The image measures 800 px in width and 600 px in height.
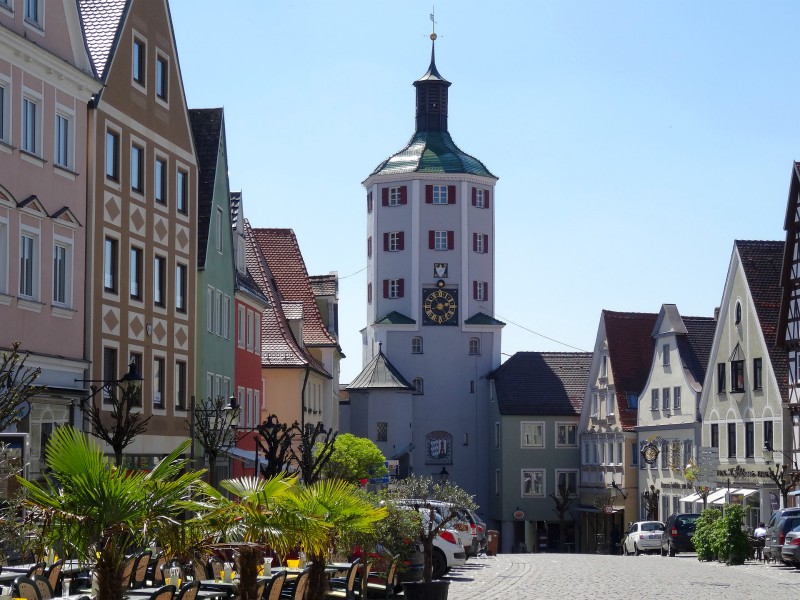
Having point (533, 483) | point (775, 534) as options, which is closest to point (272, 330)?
point (775, 534)

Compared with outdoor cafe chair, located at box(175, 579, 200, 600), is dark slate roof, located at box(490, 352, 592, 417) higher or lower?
higher

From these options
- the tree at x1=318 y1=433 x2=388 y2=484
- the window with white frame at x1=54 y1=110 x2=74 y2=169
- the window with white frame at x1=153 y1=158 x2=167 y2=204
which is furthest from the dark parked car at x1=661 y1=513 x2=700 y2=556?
the window with white frame at x1=54 y1=110 x2=74 y2=169

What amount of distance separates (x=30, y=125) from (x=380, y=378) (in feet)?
224

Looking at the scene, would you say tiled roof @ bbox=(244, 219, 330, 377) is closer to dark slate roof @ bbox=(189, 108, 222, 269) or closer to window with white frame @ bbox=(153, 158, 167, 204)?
dark slate roof @ bbox=(189, 108, 222, 269)

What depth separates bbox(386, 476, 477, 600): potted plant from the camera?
74.2 ft

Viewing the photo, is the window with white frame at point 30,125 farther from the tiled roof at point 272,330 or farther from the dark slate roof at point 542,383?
the dark slate roof at point 542,383

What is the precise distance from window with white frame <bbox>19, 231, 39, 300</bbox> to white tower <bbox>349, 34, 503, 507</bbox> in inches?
2651

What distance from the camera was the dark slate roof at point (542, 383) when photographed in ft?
316

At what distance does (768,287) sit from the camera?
2482 inches

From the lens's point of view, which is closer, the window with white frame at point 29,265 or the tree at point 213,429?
the window with white frame at point 29,265

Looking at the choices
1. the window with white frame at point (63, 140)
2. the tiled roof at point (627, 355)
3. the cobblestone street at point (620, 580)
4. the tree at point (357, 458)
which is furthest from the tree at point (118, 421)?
the tiled roof at point (627, 355)

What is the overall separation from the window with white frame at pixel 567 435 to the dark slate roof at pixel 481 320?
804 centimetres

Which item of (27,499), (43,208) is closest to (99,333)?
(43,208)

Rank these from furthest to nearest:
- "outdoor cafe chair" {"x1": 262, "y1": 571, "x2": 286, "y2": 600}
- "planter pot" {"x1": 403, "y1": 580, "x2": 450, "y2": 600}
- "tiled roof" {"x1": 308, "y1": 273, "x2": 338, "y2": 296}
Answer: "tiled roof" {"x1": 308, "y1": 273, "x2": 338, "y2": 296}
"planter pot" {"x1": 403, "y1": 580, "x2": 450, "y2": 600}
"outdoor cafe chair" {"x1": 262, "y1": 571, "x2": 286, "y2": 600}
